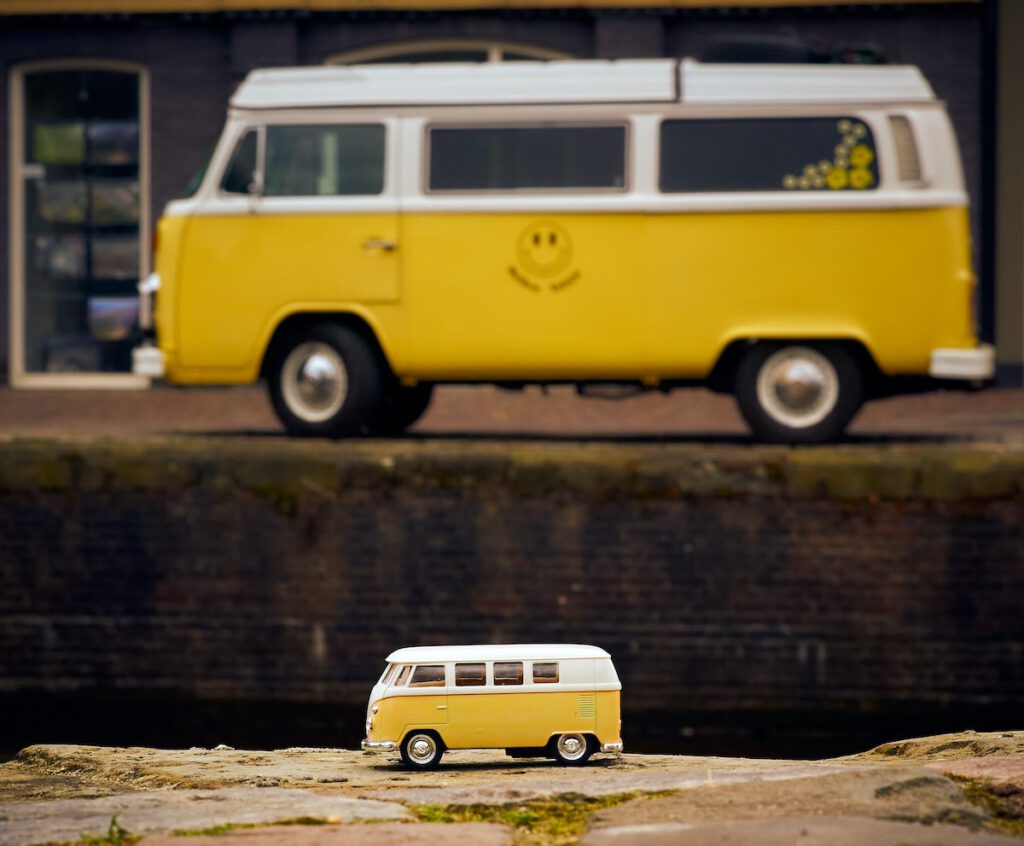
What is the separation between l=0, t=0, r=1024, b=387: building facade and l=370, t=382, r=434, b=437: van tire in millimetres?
6105

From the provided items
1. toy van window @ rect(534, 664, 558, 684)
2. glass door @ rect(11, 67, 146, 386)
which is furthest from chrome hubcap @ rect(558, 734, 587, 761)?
glass door @ rect(11, 67, 146, 386)

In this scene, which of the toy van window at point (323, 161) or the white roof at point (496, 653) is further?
the toy van window at point (323, 161)

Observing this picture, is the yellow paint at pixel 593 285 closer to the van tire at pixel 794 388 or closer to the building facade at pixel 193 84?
the van tire at pixel 794 388

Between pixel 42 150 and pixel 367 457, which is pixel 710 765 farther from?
pixel 42 150

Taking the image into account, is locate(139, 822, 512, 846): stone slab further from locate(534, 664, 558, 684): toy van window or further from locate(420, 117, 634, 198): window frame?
locate(420, 117, 634, 198): window frame

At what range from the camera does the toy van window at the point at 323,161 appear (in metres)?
9.95

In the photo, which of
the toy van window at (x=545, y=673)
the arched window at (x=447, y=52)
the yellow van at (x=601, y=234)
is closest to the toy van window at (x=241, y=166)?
the yellow van at (x=601, y=234)

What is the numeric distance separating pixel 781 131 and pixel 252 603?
3.90 m

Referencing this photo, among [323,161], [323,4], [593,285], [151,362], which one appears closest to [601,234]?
[593,285]

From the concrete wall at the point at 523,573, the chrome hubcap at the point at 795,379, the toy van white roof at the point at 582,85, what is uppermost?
the toy van white roof at the point at 582,85

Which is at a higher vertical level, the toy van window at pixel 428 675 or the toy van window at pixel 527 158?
the toy van window at pixel 527 158

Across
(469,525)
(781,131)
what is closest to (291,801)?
(469,525)

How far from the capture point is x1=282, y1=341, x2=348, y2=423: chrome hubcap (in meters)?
10.0

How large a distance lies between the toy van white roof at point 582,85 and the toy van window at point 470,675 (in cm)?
691
